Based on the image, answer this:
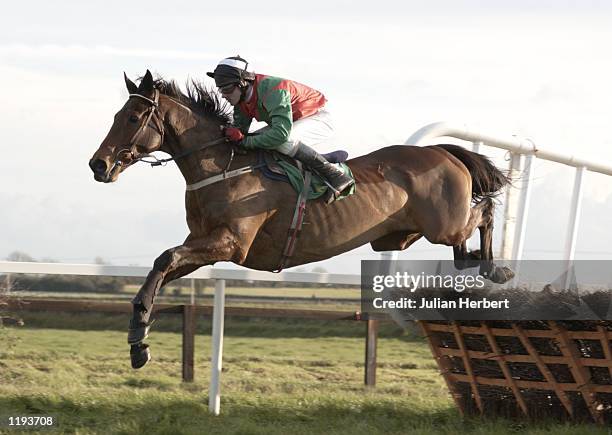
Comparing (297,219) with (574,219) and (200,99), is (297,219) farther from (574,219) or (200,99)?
(574,219)

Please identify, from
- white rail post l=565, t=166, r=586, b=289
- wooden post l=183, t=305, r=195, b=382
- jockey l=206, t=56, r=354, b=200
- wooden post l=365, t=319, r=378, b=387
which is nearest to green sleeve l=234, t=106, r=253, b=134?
jockey l=206, t=56, r=354, b=200

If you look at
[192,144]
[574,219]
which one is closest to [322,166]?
[192,144]

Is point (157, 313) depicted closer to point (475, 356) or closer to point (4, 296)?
point (4, 296)

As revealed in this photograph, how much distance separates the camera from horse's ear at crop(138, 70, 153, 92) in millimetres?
5527

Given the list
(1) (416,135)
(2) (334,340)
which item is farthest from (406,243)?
(2) (334,340)

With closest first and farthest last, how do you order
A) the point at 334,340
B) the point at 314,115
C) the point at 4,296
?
the point at 314,115 → the point at 4,296 → the point at 334,340

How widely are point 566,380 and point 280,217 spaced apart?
1.90 meters

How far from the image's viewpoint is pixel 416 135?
6863 millimetres

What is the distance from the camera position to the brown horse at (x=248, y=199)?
5375 millimetres

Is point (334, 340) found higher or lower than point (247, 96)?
lower

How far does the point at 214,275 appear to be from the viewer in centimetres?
621

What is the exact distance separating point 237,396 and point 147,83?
2.28 m

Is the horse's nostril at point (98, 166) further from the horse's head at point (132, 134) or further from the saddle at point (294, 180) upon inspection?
the saddle at point (294, 180)

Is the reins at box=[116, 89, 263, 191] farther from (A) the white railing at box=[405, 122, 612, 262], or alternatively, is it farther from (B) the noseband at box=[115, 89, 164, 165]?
(A) the white railing at box=[405, 122, 612, 262]
